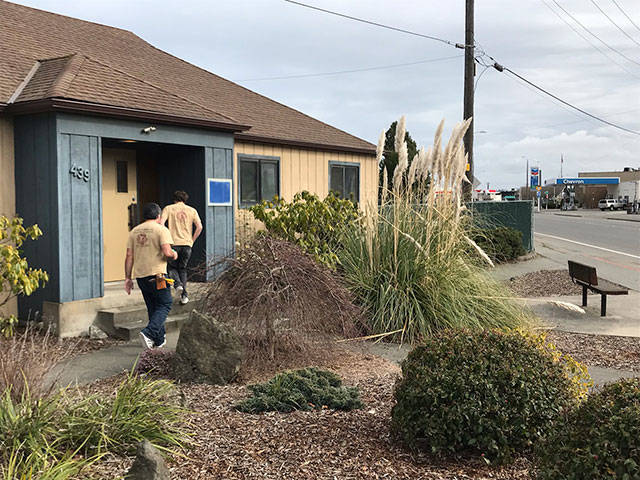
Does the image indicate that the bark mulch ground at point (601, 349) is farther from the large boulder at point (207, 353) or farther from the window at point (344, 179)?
the window at point (344, 179)

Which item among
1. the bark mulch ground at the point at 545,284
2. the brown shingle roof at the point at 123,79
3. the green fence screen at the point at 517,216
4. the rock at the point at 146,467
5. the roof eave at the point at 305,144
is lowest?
the bark mulch ground at the point at 545,284

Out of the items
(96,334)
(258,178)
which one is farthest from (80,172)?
(258,178)

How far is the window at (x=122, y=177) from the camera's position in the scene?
1100 cm

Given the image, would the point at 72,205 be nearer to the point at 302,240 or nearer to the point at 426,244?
the point at 302,240

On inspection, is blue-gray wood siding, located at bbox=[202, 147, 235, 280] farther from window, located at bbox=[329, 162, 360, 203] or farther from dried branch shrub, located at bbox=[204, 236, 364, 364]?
dried branch shrub, located at bbox=[204, 236, 364, 364]

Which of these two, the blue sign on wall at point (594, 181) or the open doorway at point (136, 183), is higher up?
the blue sign on wall at point (594, 181)

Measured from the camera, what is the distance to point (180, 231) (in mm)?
9477

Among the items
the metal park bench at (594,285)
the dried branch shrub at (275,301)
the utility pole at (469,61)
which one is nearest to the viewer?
the dried branch shrub at (275,301)

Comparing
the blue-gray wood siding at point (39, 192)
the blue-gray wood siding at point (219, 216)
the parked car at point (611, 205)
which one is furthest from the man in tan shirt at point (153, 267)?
the parked car at point (611, 205)

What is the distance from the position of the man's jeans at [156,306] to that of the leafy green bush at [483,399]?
3.81 metres

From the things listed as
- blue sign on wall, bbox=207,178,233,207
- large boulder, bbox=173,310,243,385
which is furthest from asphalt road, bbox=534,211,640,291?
large boulder, bbox=173,310,243,385

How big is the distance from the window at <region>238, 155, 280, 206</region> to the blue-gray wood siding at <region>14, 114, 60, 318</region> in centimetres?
426

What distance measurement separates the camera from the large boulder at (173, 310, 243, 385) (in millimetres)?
5812

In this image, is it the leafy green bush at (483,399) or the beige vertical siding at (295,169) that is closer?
the leafy green bush at (483,399)
